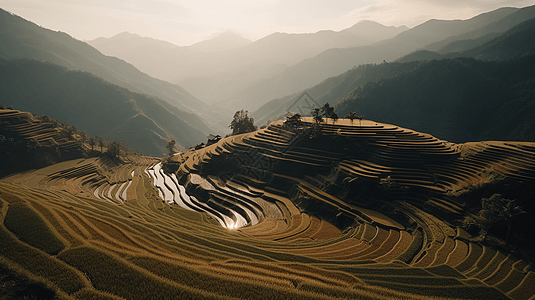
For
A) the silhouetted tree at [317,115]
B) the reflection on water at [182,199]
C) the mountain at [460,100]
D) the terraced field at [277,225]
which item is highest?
the mountain at [460,100]

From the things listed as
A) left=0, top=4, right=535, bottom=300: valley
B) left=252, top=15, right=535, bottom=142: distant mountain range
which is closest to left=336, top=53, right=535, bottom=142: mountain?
left=252, top=15, right=535, bottom=142: distant mountain range

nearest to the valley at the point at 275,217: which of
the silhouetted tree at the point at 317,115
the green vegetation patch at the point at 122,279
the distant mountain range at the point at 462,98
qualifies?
the green vegetation patch at the point at 122,279

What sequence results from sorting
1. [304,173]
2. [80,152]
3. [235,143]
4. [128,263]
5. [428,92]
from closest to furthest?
[128,263] < [304,173] < [235,143] < [80,152] < [428,92]

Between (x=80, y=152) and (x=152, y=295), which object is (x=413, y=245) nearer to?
(x=152, y=295)

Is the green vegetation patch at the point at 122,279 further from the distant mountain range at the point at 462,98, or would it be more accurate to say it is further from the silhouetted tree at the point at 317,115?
the distant mountain range at the point at 462,98

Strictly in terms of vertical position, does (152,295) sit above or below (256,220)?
above

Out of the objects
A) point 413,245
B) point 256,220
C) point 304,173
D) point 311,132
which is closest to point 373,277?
point 413,245

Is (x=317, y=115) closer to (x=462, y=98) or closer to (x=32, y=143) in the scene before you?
(x=32, y=143)
